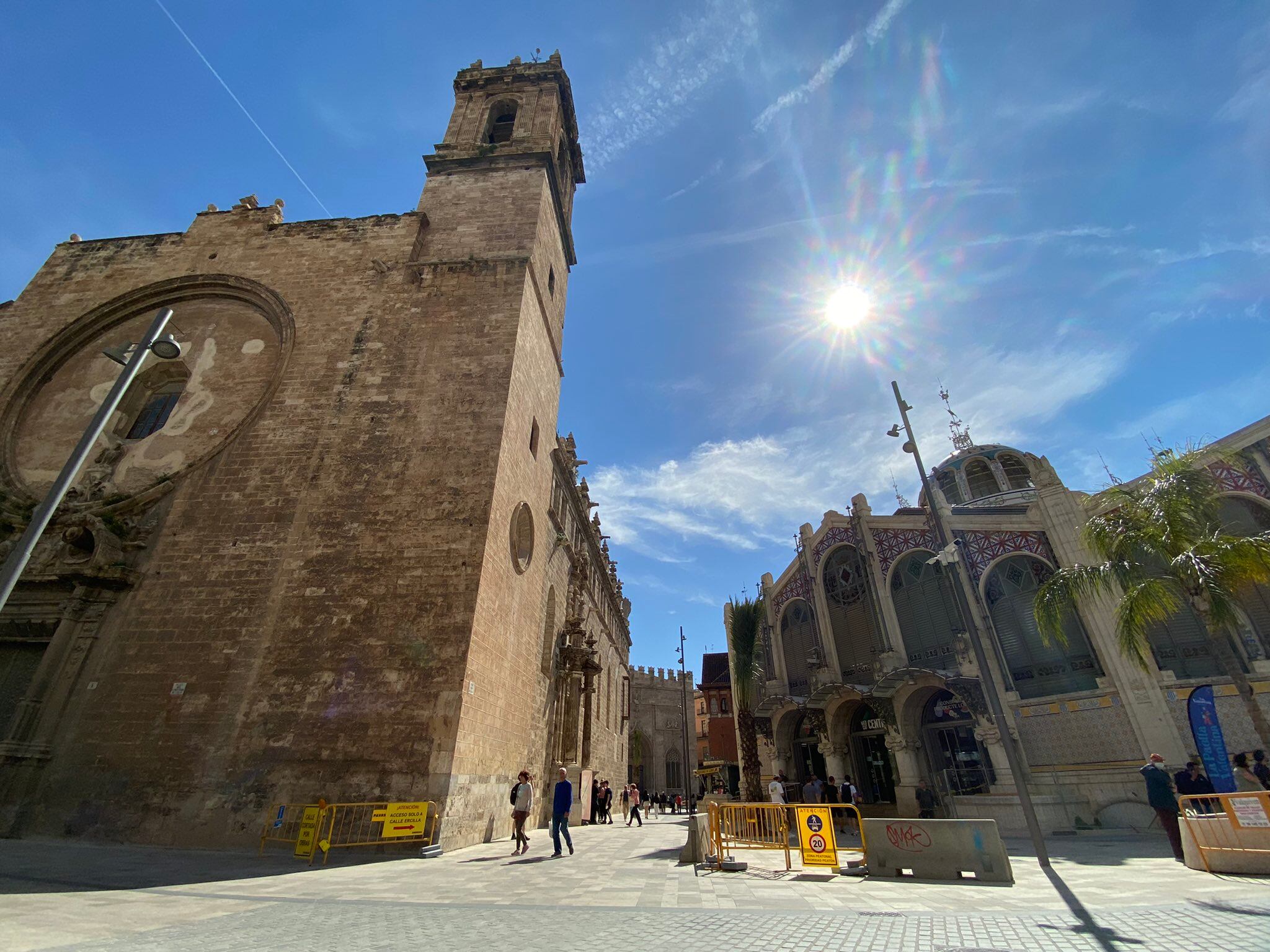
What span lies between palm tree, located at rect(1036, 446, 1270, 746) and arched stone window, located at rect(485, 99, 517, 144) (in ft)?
72.3

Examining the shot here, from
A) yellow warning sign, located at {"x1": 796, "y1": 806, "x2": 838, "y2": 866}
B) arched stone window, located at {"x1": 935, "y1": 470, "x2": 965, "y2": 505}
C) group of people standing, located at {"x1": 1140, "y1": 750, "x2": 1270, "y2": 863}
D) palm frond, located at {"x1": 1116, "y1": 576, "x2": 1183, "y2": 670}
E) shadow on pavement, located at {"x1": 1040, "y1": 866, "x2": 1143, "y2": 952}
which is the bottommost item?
shadow on pavement, located at {"x1": 1040, "y1": 866, "x2": 1143, "y2": 952}

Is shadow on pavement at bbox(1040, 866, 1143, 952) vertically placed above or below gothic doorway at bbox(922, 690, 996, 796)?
below

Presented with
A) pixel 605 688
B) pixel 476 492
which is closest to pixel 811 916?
pixel 476 492

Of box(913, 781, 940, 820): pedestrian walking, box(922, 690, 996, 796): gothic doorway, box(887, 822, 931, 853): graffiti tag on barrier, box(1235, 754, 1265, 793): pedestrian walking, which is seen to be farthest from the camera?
box(922, 690, 996, 796): gothic doorway

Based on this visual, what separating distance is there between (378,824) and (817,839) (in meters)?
6.74

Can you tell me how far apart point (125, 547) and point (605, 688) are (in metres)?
19.7

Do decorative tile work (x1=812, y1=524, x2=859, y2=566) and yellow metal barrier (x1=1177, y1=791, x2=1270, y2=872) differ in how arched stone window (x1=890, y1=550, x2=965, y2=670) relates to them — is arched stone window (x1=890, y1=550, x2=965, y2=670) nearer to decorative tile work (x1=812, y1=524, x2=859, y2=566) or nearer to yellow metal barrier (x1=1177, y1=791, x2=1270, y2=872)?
decorative tile work (x1=812, y1=524, x2=859, y2=566)

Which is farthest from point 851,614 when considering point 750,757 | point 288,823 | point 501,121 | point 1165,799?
point 501,121

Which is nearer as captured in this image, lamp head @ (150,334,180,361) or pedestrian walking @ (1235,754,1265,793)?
lamp head @ (150,334,180,361)

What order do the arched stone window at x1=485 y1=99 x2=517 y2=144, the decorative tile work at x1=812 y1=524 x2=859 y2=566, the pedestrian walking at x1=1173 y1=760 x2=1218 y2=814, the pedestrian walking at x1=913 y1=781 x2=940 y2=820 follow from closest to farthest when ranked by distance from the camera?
the pedestrian walking at x1=1173 y1=760 x2=1218 y2=814, the pedestrian walking at x1=913 y1=781 x2=940 y2=820, the decorative tile work at x1=812 y1=524 x2=859 y2=566, the arched stone window at x1=485 y1=99 x2=517 y2=144

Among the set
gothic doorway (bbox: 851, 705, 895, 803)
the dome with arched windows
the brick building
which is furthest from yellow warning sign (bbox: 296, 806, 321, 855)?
the dome with arched windows

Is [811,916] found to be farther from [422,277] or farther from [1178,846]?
[422,277]

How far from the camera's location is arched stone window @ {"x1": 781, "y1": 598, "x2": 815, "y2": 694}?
2195cm

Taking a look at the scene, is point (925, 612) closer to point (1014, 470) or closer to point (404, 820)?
point (1014, 470)
